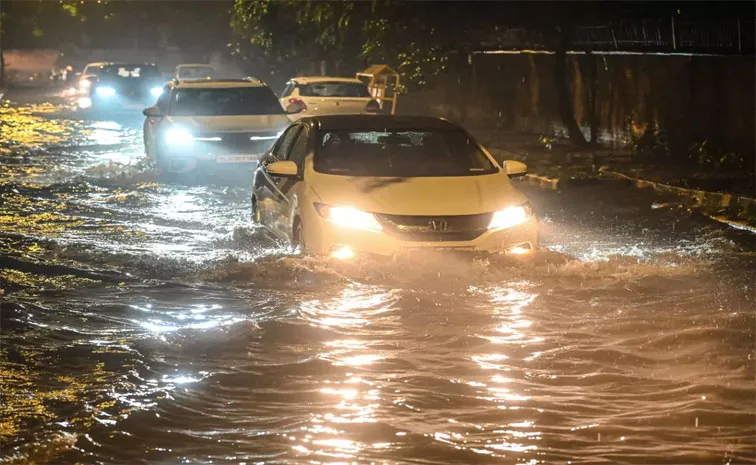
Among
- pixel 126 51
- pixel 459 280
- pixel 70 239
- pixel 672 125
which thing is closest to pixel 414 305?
pixel 459 280

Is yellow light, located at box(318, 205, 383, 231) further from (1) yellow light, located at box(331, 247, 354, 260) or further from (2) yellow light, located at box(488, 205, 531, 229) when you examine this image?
(2) yellow light, located at box(488, 205, 531, 229)

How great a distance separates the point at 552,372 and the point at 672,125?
1486 cm

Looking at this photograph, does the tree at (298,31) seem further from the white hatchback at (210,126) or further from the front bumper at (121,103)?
the white hatchback at (210,126)

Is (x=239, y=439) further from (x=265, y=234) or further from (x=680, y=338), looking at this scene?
(x=265, y=234)

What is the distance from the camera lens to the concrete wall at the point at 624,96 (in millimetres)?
20500

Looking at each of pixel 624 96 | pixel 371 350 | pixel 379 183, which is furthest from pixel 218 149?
pixel 371 350

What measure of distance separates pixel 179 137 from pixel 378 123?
8.26 meters

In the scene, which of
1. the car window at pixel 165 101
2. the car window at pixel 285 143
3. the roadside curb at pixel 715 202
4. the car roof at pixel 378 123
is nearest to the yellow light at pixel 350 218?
the car roof at pixel 378 123

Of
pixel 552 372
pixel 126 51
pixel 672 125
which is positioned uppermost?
pixel 126 51

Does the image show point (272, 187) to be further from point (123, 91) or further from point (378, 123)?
point (123, 91)

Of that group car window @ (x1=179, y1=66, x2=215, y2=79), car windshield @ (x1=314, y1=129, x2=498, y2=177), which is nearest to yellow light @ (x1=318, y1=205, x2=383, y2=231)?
car windshield @ (x1=314, y1=129, x2=498, y2=177)

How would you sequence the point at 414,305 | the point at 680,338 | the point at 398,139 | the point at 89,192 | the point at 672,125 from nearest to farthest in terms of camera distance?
1. the point at 680,338
2. the point at 414,305
3. the point at 398,139
4. the point at 89,192
5. the point at 672,125

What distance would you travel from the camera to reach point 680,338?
29.4 ft

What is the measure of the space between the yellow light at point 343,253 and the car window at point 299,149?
144 cm
